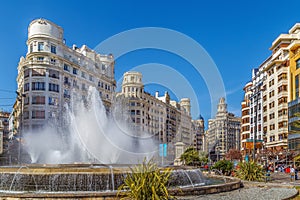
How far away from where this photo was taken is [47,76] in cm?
6203

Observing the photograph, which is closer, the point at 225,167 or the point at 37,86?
the point at 225,167

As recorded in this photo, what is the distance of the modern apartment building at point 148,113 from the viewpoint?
93.6 meters

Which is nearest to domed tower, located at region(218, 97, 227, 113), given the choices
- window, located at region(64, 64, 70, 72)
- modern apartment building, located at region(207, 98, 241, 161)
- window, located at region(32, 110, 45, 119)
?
modern apartment building, located at region(207, 98, 241, 161)

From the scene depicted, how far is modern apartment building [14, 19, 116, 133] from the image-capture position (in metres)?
60.2

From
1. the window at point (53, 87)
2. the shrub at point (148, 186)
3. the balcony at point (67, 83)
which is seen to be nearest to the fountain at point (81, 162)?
the shrub at point (148, 186)

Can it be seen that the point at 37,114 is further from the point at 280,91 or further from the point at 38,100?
the point at 280,91

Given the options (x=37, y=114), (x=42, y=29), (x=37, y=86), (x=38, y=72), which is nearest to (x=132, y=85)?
Result: (x=42, y=29)

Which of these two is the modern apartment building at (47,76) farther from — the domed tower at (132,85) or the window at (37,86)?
the domed tower at (132,85)

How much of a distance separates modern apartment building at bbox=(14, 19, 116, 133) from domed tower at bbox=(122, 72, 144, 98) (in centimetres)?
2401

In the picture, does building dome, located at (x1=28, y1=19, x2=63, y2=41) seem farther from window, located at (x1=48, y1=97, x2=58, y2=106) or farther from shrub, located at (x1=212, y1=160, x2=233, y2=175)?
shrub, located at (x1=212, y1=160, x2=233, y2=175)

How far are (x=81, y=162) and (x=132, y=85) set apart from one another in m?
59.5

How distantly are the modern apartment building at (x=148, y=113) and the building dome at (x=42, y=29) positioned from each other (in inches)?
1214

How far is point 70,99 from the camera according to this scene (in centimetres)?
6700

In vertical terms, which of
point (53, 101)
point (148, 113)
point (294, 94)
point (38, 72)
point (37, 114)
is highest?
point (38, 72)
